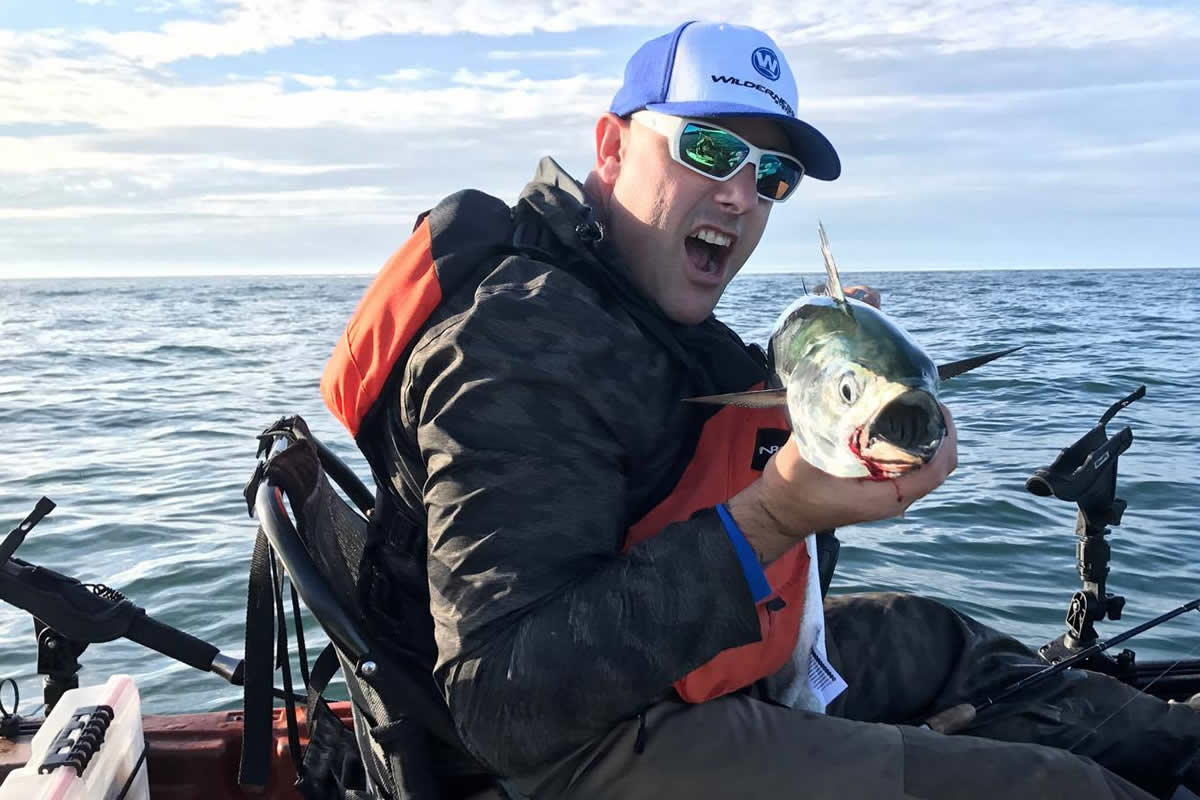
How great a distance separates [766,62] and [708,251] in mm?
524

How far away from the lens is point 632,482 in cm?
247

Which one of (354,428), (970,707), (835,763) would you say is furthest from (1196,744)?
(354,428)

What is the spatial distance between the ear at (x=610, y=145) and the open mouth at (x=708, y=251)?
30cm

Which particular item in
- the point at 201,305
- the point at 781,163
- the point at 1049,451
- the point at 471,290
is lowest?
the point at 201,305

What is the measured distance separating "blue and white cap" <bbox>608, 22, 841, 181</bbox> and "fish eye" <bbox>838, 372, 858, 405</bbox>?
3.83ft

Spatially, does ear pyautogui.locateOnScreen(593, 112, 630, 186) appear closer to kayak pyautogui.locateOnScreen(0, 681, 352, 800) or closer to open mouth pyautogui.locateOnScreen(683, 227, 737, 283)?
open mouth pyautogui.locateOnScreen(683, 227, 737, 283)

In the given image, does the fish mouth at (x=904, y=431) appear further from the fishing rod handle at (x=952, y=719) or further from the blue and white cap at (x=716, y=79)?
the fishing rod handle at (x=952, y=719)

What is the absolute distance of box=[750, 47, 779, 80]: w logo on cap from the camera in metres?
2.78

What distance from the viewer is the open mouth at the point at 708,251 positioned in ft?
9.27

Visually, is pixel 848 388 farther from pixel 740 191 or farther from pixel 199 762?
pixel 199 762

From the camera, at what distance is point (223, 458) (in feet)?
37.7

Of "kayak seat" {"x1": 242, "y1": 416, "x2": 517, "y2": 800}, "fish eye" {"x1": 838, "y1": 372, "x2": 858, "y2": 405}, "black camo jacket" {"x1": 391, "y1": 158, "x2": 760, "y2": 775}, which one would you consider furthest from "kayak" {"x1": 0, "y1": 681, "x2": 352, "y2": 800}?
"fish eye" {"x1": 838, "y1": 372, "x2": 858, "y2": 405}

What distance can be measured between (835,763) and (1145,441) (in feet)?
32.8

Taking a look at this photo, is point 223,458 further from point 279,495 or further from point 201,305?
point 201,305
